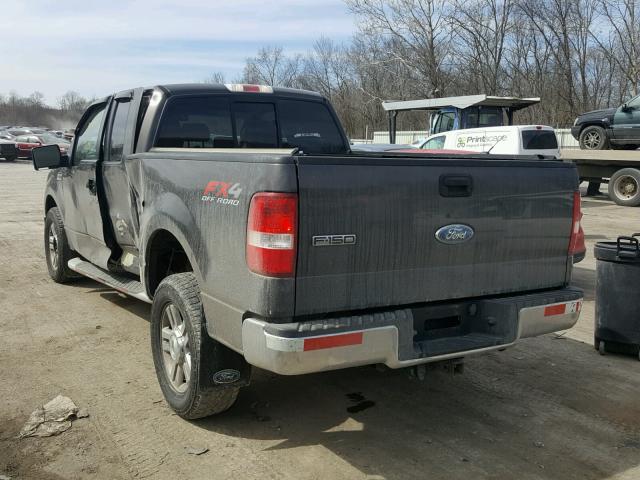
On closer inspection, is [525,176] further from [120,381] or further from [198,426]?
[120,381]

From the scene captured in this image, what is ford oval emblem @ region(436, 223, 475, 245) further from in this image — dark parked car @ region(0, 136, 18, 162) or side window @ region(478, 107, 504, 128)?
dark parked car @ region(0, 136, 18, 162)

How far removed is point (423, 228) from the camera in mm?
3242

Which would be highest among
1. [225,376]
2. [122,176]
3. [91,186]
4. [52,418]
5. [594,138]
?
[594,138]

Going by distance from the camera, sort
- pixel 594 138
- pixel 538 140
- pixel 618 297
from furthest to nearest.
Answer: pixel 594 138
pixel 538 140
pixel 618 297

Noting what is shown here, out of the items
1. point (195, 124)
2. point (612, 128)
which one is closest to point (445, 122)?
point (612, 128)

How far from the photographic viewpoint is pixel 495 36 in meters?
38.3

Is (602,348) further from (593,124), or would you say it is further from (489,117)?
(593,124)

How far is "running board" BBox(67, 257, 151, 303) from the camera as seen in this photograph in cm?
467

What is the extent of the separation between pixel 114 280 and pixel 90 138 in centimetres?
154

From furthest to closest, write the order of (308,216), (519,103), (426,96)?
(426,96) → (519,103) → (308,216)

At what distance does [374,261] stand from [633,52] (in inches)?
1453

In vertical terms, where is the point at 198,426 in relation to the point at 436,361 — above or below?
below

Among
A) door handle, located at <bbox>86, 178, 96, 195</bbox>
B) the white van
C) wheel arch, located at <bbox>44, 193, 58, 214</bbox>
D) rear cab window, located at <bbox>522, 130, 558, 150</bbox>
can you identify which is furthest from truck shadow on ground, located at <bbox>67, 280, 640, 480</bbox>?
rear cab window, located at <bbox>522, 130, 558, 150</bbox>

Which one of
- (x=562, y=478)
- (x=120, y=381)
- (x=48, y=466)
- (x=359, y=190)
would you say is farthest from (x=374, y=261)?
(x=120, y=381)
